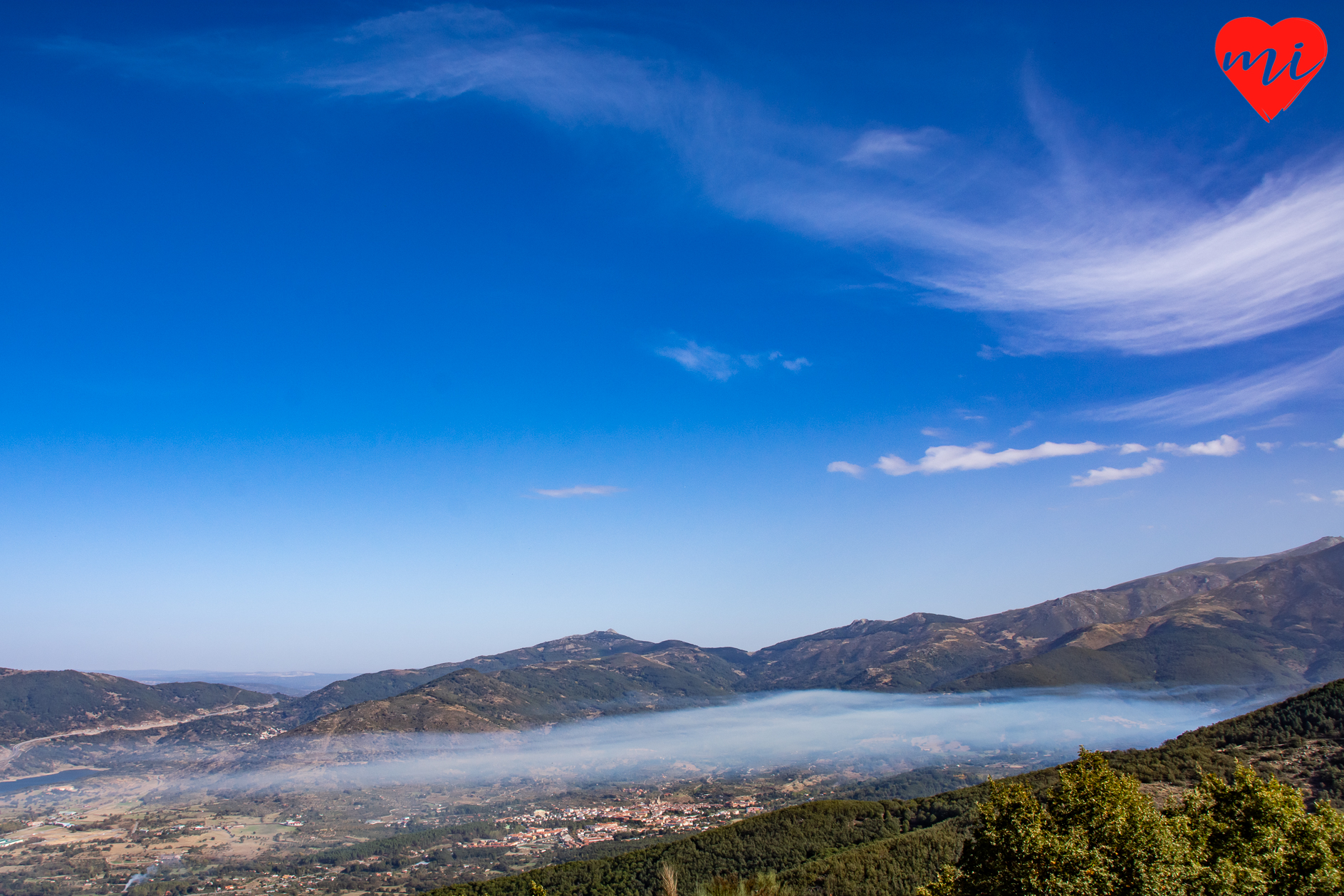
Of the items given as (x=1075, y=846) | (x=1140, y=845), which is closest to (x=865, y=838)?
(x=1140, y=845)

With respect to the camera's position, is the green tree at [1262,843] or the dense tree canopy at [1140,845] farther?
the green tree at [1262,843]

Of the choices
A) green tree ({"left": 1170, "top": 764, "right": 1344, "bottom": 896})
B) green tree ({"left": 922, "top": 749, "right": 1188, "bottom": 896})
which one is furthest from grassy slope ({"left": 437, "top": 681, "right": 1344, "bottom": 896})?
green tree ({"left": 1170, "top": 764, "right": 1344, "bottom": 896})

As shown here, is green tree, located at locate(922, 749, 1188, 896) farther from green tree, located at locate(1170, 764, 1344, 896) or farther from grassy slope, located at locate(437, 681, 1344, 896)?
grassy slope, located at locate(437, 681, 1344, 896)

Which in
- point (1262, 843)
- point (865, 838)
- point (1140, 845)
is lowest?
point (865, 838)

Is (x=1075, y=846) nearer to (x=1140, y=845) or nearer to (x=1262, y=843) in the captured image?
(x=1140, y=845)

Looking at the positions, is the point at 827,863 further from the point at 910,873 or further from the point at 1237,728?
the point at 1237,728

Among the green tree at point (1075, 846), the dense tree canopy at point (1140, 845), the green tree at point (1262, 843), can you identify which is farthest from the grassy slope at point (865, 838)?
the green tree at point (1262, 843)

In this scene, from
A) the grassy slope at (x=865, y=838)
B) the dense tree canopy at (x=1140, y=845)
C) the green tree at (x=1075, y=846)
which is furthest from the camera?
the grassy slope at (x=865, y=838)

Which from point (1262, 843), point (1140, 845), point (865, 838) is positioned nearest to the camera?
point (1140, 845)

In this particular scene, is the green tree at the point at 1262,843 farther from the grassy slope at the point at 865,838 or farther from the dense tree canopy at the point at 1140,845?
the grassy slope at the point at 865,838
